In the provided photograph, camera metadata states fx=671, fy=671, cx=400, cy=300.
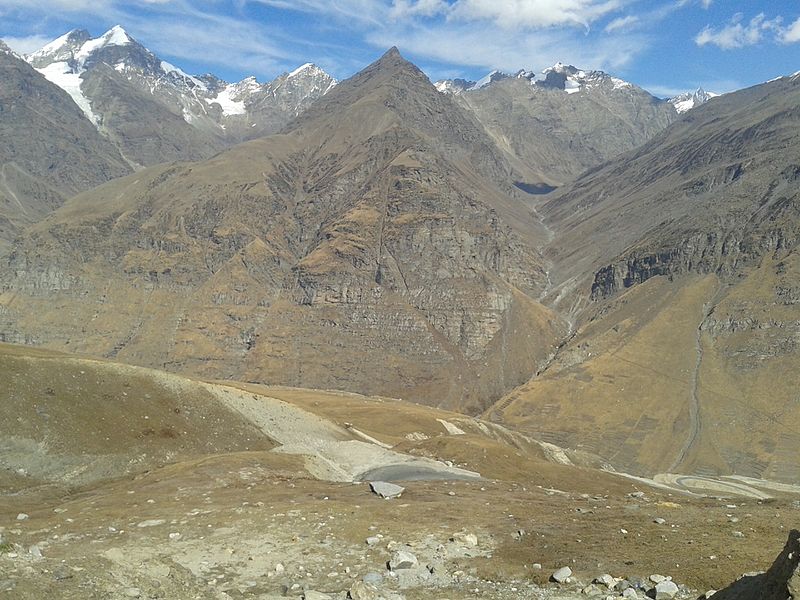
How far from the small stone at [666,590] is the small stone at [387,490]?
1909 cm

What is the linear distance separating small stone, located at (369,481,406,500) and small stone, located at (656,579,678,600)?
62.6 ft

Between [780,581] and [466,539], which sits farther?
[466,539]

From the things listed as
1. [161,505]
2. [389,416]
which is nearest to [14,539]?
[161,505]

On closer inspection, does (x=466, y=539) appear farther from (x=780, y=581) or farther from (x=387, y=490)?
(x=780, y=581)

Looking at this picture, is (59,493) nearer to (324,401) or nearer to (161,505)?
(161,505)

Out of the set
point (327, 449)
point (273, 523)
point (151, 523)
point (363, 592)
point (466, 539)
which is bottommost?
point (327, 449)

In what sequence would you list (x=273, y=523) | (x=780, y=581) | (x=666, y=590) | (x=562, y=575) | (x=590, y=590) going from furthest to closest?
1. (x=273, y=523)
2. (x=562, y=575)
3. (x=590, y=590)
4. (x=666, y=590)
5. (x=780, y=581)

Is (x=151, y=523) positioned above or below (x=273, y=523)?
below

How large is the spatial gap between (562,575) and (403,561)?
5.63 meters

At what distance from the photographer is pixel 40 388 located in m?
52.8

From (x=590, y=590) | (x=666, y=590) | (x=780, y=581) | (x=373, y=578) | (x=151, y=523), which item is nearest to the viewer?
(x=780, y=581)

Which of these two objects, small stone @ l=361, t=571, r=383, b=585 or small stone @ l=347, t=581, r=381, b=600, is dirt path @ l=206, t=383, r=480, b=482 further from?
small stone @ l=347, t=581, r=381, b=600

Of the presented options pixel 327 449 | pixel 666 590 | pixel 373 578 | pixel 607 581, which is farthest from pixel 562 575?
pixel 327 449

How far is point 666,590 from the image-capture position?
62.4ft
